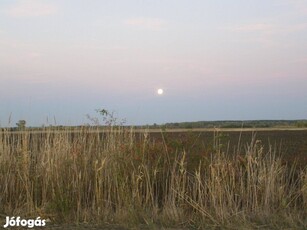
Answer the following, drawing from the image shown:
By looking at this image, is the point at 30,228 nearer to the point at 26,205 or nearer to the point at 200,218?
the point at 26,205

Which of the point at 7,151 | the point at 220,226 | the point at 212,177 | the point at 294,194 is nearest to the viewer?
the point at 220,226

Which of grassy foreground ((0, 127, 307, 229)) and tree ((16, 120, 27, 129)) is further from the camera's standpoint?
tree ((16, 120, 27, 129))

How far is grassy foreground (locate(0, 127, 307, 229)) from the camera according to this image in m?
8.09

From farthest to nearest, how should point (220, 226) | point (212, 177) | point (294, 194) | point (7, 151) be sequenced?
1. point (7, 151)
2. point (294, 194)
3. point (212, 177)
4. point (220, 226)

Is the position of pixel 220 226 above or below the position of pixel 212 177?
below

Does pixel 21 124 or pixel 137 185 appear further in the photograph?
pixel 21 124

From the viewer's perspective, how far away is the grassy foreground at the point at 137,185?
318 inches

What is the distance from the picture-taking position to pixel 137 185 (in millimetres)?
8625

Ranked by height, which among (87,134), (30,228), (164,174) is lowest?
(30,228)

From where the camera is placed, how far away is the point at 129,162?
934cm

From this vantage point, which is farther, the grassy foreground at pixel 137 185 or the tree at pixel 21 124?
the tree at pixel 21 124

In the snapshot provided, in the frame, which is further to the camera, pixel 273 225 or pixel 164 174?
pixel 164 174

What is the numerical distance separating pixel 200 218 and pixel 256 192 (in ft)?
4.63

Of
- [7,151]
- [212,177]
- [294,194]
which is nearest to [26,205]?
[7,151]
